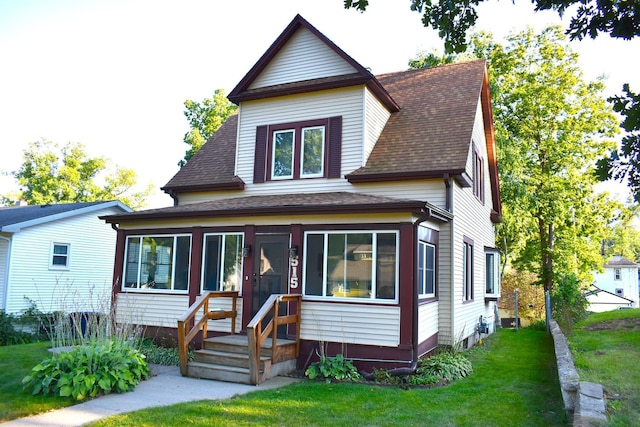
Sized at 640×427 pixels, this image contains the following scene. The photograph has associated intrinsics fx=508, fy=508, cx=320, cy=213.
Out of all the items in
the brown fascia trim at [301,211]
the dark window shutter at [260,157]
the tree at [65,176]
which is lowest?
the brown fascia trim at [301,211]

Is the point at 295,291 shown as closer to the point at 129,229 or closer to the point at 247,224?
the point at 247,224

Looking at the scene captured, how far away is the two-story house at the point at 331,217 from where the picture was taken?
9328 millimetres

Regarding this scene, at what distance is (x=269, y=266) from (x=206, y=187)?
3.86 m

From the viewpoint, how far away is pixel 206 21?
8469 mm

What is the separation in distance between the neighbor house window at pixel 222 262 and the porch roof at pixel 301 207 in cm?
63

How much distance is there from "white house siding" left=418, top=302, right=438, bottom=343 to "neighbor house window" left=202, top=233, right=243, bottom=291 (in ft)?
12.5

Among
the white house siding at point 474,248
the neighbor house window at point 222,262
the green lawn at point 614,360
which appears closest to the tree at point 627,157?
the green lawn at point 614,360

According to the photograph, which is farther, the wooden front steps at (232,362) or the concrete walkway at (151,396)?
the wooden front steps at (232,362)

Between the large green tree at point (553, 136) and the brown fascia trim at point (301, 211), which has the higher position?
the large green tree at point (553, 136)

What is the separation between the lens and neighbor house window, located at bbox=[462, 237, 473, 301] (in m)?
12.7

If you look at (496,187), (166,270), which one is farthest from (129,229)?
(496,187)

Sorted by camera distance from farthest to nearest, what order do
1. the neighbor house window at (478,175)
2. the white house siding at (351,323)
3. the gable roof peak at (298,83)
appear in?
1. the neighbor house window at (478,175)
2. the gable roof peak at (298,83)
3. the white house siding at (351,323)

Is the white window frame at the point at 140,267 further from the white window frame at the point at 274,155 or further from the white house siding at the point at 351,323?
the white house siding at the point at 351,323

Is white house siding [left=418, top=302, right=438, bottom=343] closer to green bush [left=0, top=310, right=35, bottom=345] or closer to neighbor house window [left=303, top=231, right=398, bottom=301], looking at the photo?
neighbor house window [left=303, top=231, right=398, bottom=301]
